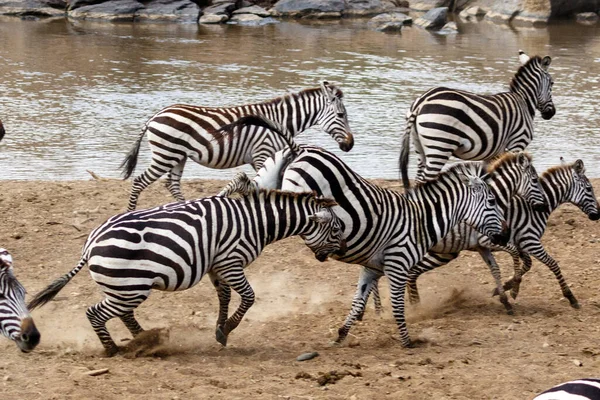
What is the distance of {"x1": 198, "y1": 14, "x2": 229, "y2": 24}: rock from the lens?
1209 inches

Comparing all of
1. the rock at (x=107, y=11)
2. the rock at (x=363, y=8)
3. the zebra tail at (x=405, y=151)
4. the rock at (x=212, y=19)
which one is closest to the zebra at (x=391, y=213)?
the zebra tail at (x=405, y=151)

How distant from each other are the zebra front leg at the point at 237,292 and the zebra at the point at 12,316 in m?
1.77

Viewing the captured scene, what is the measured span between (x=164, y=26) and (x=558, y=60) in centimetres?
1239

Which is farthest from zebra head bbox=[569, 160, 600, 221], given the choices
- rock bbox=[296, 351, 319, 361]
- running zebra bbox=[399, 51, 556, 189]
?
rock bbox=[296, 351, 319, 361]

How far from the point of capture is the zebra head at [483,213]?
763cm

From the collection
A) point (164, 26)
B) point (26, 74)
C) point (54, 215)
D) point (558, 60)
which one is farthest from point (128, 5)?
point (54, 215)

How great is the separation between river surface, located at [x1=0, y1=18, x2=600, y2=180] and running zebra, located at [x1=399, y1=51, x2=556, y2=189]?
2.39 meters

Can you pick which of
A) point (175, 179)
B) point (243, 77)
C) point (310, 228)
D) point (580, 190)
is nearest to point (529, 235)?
point (580, 190)

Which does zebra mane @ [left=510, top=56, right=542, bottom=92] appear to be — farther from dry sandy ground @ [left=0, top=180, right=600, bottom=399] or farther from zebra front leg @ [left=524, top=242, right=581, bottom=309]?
zebra front leg @ [left=524, top=242, right=581, bottom=309]

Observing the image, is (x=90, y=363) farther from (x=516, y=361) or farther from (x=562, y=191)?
(x=562, y=191)

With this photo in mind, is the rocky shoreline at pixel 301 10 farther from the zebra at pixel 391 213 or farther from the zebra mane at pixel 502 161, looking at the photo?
the zebra at pixel 391 213

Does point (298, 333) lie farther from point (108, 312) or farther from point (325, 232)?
point (108, 312)

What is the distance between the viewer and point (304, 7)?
32750 millimetres

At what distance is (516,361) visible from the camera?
665 cm
